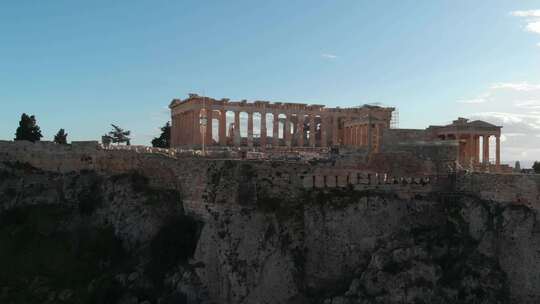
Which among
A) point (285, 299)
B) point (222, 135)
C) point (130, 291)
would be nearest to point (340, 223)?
point (285, 299)

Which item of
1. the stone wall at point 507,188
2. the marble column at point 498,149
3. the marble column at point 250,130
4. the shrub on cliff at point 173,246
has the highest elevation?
the marble column at point 250,130

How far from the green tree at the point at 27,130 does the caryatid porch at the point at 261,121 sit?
1463 cm

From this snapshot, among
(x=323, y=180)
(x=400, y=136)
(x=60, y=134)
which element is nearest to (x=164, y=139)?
(x=60, y=134)

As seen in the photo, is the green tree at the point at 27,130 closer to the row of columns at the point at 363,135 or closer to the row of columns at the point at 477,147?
the row of columns at the point at 363,135

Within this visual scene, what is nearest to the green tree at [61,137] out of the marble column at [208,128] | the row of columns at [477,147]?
the marble column at [208,128]

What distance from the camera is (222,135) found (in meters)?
58.5

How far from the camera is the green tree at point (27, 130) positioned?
55.7 m

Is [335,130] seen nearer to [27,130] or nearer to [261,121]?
[261,121]

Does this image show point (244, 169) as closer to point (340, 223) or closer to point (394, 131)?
point (340, 223)

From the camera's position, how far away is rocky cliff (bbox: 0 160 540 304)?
29.2m

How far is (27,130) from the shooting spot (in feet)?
183

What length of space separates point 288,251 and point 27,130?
1402 inches

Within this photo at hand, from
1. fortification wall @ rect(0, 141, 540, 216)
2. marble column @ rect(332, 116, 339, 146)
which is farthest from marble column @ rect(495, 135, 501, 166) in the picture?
marble column @ rect(332, 116, 339, 146)

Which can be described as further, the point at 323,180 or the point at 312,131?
the point at 312,131
